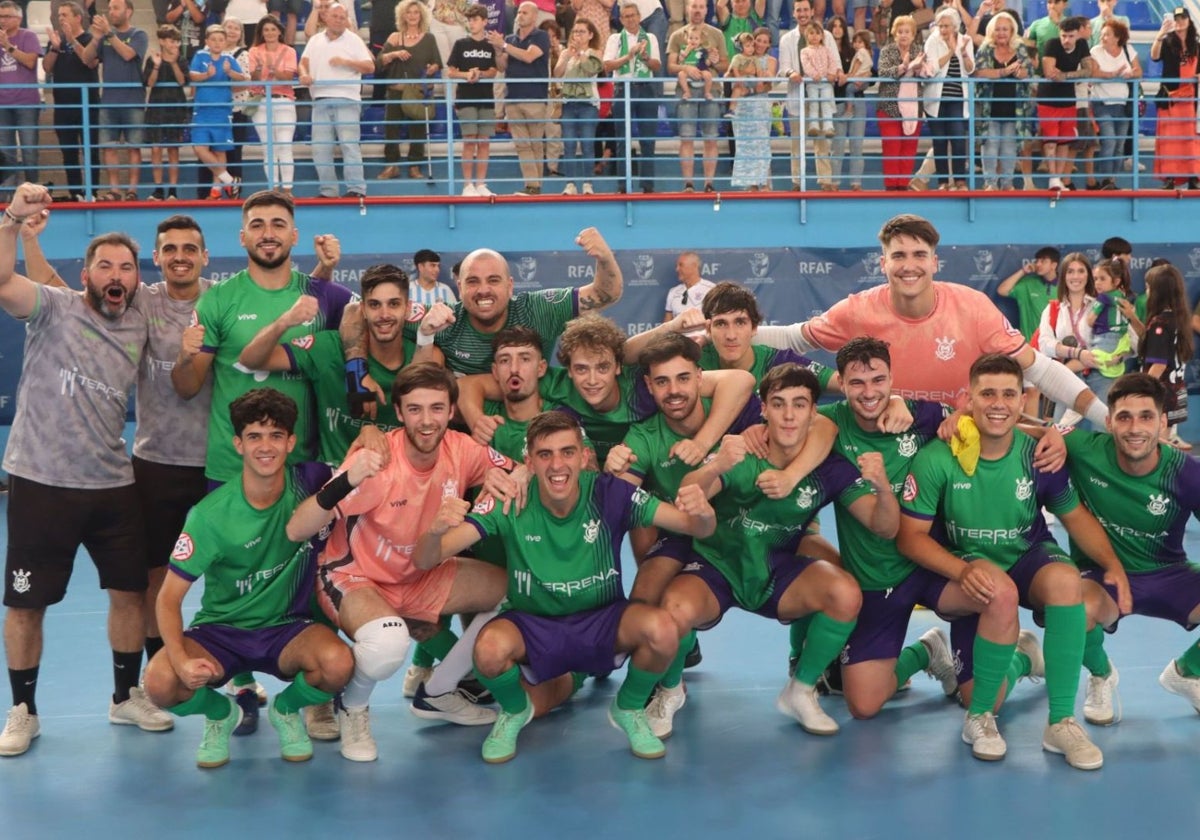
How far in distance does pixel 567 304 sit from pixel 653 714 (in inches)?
82.1

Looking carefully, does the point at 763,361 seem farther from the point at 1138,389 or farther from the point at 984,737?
the point at 984,737

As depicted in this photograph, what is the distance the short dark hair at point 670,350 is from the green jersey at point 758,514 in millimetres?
535

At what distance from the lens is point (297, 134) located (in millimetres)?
15867

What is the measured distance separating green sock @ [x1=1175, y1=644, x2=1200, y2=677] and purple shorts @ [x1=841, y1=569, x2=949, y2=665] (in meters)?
1.15

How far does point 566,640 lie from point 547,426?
0.93 m

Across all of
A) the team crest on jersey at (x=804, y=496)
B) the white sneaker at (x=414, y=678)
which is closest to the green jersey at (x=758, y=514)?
the team crest on jersey at (x=804, y=496)

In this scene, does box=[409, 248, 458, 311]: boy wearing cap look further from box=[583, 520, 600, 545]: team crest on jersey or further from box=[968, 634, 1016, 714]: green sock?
box=[968, 634, 1016, 714]: green sock

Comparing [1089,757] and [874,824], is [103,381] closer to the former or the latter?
[874,824]

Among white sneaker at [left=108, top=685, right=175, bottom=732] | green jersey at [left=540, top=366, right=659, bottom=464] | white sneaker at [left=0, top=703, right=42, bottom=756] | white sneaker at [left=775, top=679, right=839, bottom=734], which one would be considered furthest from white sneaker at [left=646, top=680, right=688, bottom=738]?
white sneaker at [left=0, top=703, right=42, bottom=756]

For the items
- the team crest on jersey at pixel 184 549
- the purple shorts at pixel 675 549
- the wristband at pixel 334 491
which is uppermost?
the wristband at pixel 334 491

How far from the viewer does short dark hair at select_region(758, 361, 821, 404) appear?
581cm

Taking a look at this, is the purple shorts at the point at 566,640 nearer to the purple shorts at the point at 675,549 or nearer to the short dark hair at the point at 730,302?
the purple shorts at the point at 675,549

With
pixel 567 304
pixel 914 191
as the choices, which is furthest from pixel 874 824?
pixel 914 191

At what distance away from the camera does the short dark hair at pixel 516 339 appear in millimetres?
6051
